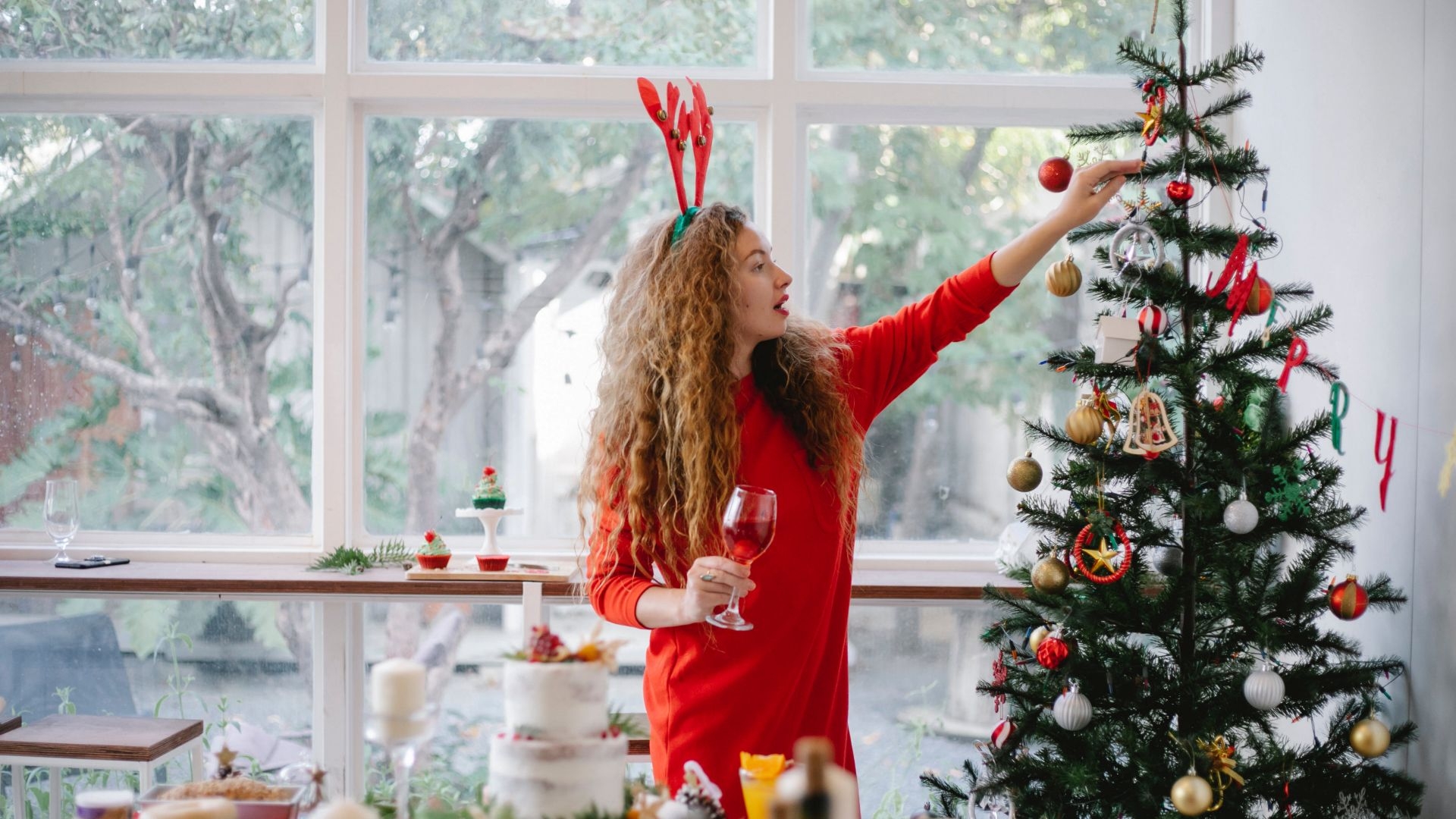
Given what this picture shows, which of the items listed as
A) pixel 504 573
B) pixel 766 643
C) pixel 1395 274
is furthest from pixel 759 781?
pixel 504 573

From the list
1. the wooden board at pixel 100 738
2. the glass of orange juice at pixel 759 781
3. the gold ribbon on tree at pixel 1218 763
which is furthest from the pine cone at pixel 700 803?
the wooden board at pixel 100 738

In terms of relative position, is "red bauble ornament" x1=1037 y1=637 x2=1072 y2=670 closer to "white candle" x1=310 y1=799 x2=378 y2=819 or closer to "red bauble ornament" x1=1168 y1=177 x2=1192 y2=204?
"red bauble ornament" x1=1168 y1=177 x2=1192 y2=204

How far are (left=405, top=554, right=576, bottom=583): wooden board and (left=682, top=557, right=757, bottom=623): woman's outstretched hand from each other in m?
1.27

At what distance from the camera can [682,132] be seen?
203 centimetres

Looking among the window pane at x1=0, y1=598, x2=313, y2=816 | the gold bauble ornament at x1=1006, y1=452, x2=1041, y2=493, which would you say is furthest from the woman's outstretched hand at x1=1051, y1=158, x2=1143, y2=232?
the window pane at x1=0, y1=598, x2=313, y2=816

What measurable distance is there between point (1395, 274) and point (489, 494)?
2.03 meters

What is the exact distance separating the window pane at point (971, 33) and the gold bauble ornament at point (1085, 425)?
160cm

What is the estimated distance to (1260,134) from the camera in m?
2.78

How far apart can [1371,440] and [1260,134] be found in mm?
A: 964

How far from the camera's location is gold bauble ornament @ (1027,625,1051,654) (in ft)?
6.37

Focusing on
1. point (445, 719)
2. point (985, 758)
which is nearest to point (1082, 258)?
point (985, 758)

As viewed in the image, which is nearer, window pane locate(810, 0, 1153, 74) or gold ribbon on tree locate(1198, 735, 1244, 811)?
gold ribbon on tree locate(1198, 735, 1244, 811)

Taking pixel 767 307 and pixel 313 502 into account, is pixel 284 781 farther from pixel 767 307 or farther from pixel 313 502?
pixel 313 502

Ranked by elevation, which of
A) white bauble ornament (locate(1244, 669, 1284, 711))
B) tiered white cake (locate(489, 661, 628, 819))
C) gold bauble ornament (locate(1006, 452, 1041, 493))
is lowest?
white bauble ornament (locate(1244, 669, 1284, 711))
